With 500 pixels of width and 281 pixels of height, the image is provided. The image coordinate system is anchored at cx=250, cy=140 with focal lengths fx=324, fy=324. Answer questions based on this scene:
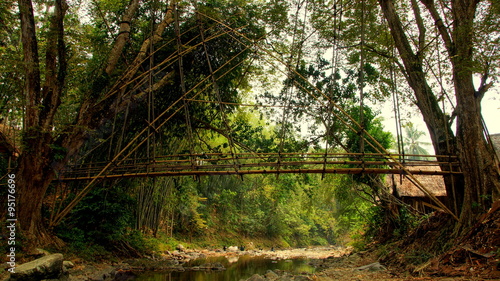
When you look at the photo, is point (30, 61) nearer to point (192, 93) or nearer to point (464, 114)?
point (192, 93)

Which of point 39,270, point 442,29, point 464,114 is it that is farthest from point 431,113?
point 39,270

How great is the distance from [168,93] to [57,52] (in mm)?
2716

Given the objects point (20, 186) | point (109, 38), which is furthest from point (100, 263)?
point (109, 38)

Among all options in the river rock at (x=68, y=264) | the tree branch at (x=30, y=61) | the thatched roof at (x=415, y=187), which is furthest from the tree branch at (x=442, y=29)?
the river rock at (x=68, y=264)

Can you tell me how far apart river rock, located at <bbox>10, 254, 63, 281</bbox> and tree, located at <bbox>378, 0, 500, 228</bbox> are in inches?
210

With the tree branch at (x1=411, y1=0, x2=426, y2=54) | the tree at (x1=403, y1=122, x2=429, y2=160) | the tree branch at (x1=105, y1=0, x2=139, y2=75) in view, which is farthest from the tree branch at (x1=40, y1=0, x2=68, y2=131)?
the tree at (x1=403, y1=122, x2=429, y2=160)

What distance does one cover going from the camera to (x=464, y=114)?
15.3ft

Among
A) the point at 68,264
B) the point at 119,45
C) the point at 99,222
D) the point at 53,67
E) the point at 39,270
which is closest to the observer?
the point at 39,270

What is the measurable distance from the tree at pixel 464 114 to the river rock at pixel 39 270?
17.5 feet

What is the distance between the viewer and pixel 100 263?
20.3 feet

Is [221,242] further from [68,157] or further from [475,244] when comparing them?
[475,244]

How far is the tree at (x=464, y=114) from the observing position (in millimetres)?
4344

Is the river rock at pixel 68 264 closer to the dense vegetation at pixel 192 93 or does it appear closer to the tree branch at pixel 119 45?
the dense vegetation at pixel 192 93

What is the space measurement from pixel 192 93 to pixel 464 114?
231 inches
